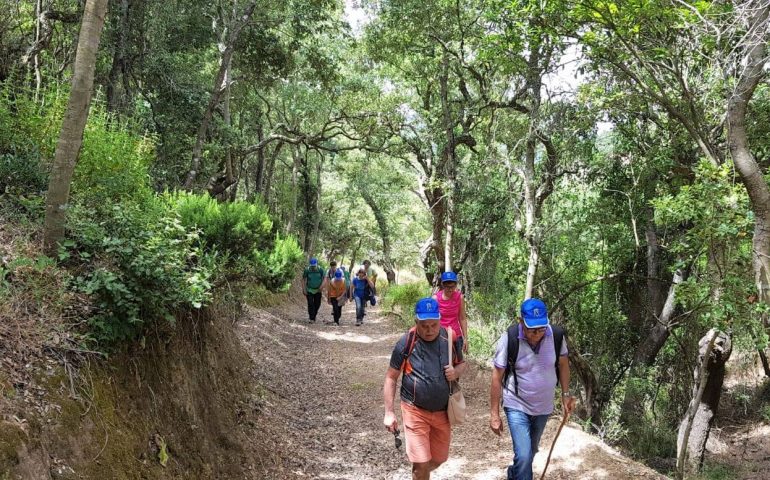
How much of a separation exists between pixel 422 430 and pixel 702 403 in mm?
8248

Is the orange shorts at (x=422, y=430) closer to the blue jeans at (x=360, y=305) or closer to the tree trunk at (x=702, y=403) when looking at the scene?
the tree trunk at (x=702, y=403)

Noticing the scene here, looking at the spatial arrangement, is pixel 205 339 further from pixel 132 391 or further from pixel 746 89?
pixel 746 89

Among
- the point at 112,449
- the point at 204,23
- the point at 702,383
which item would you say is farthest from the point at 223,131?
the point at 702,383

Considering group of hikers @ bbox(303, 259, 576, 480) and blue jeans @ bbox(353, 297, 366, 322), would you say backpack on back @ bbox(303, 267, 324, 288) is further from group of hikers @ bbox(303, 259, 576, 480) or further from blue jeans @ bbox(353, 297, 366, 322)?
group of hikers @ bbox(303, 259, 576, 480)

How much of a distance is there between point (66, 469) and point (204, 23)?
12829 millimetres

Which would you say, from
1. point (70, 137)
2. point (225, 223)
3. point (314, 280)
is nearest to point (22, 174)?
point (70, 137)

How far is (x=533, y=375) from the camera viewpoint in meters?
4.54

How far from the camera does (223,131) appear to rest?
42.0 feet

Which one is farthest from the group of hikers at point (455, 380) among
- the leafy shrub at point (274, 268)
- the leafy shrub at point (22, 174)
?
the leafy shrub at point (274, 268)

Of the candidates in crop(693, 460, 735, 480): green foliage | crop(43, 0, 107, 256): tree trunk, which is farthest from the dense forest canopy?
crop(693, 460, 735, 480): green foliage

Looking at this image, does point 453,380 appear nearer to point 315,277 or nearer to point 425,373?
point 425,373

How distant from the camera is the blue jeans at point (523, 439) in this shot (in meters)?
4.44

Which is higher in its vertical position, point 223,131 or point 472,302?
point 223,131

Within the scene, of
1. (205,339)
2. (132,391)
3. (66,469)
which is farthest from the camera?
(205,339)
